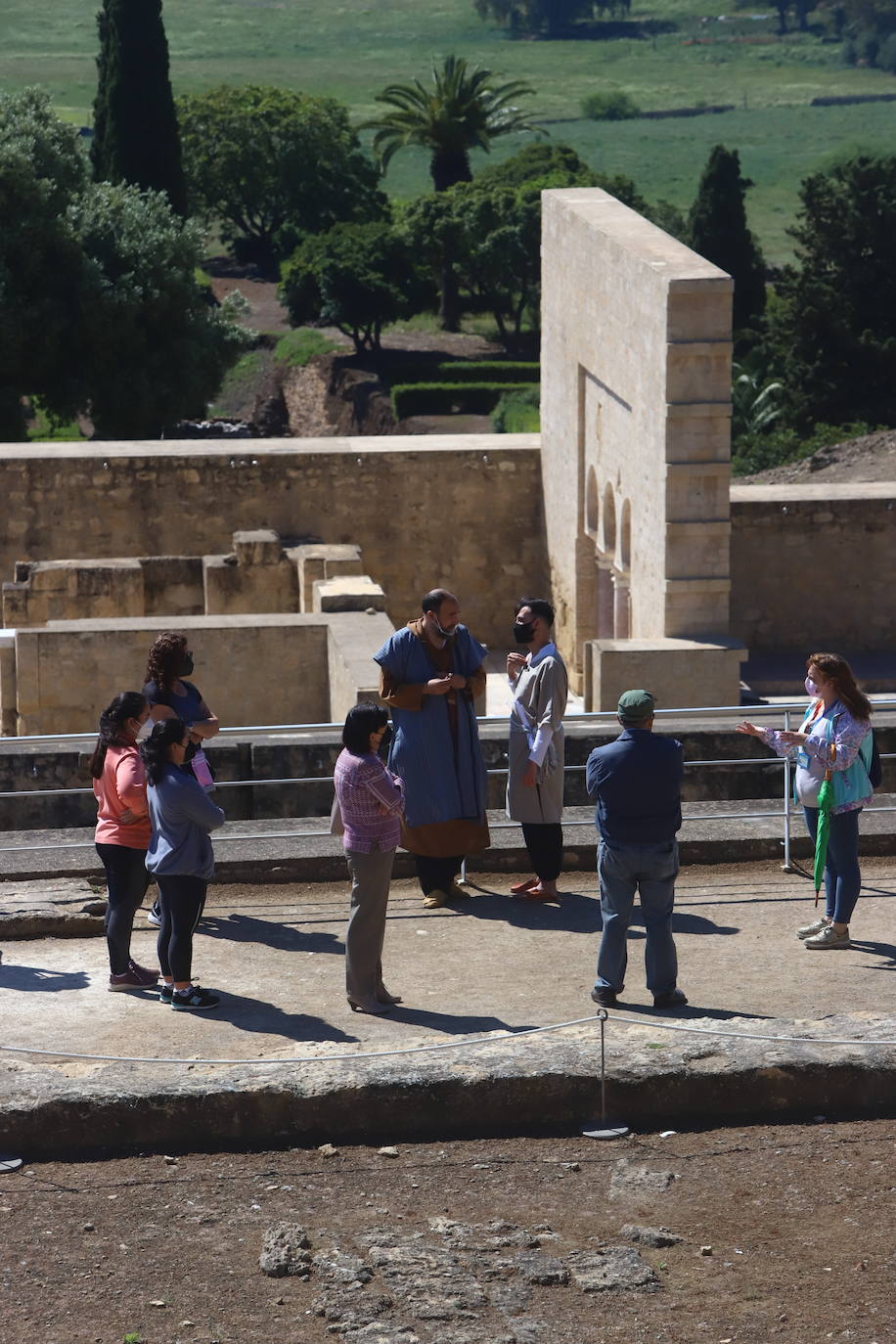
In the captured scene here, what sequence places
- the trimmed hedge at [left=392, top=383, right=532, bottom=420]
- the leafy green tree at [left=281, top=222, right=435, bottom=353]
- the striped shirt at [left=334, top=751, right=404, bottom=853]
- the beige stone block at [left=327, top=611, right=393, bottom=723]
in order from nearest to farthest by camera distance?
the striped shirt at [left=334, top=751, right=404, bottom=853]
the beige stone block at [left=327, top=611, right=393, bottom=723]
the trimmed hedge at [left=392, top=383, right=532, bottom=420]
the leafy green tree at [left=281, top=222, right=435, bottom=353]

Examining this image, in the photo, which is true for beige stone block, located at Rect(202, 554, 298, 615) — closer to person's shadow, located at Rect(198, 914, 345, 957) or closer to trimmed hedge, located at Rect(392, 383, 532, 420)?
person's shadow, located at Rect(198, 914, 345, 957)

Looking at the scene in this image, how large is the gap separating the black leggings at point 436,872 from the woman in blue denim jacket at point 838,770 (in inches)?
62.3

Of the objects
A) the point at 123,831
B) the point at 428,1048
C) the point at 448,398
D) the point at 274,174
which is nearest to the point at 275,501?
the point at 123,831

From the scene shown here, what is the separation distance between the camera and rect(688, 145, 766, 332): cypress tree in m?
51.9

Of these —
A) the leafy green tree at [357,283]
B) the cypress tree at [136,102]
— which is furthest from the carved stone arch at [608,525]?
the leafy green tree at [357,283]

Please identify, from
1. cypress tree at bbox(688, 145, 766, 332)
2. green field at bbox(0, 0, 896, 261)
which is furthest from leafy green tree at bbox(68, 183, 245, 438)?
green field at bbox(0, 0, 896, 261)

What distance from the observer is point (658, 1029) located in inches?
279

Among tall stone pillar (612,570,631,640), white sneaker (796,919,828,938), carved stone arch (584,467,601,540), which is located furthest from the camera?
carved stone arch (584,467,601,540)

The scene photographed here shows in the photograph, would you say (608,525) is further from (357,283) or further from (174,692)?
(357,283)

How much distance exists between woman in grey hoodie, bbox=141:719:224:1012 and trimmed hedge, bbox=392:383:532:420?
137 ft

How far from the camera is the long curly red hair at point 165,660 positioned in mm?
8461

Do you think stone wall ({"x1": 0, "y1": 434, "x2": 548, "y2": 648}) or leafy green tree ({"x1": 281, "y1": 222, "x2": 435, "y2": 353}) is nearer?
stone wall ({"x1": 0, "y1": 434, "x2": 548, "y2": 648})

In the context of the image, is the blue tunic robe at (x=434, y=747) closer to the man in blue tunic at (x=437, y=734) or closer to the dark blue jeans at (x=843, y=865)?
the man in blue tunic at (x=437, y=734)

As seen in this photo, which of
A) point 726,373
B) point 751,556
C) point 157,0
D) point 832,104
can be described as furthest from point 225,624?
point 832,104
